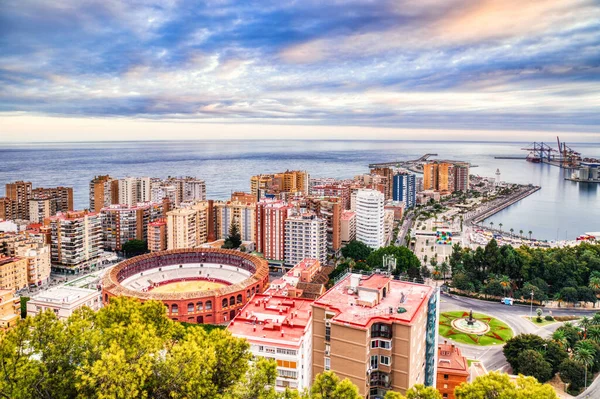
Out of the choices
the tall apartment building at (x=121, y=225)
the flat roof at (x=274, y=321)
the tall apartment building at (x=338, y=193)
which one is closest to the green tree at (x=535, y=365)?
the flat roof at (x=274, y=321)

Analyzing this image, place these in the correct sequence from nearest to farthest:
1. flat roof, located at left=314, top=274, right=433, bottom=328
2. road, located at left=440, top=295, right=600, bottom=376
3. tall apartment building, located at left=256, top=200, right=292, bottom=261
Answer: flat roof, located at left=314, top=274, right=433, bottom=328 < road, located at left=440, top=295, right=600, bottom=376 < tall apartment building, located at left=256, top=200, right=292, bottom=261

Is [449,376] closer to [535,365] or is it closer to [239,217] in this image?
[535,365]

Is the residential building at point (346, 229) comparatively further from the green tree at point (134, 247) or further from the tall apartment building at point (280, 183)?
the green tree at point (134, 247)

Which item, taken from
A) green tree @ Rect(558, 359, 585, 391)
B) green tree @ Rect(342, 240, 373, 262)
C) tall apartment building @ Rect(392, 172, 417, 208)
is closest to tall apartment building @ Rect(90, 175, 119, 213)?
green tree @ Rect(342, 240, 373, 262)

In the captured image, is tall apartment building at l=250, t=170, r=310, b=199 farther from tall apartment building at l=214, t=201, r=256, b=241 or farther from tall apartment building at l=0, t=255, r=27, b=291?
tall apartment building at l=0, t=255, r=27, b=291

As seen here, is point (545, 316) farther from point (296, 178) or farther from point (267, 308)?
point (296, 178)

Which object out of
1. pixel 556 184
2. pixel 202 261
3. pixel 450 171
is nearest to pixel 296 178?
pixel 202 261

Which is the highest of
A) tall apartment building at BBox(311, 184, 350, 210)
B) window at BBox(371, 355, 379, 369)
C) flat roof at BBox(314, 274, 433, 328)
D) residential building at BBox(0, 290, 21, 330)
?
tall apartment building at BBox(311, 184, 350, 210)
